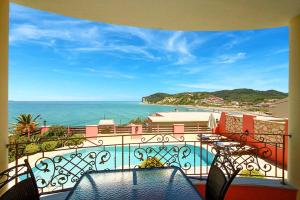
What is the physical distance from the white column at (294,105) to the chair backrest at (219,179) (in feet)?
5.59

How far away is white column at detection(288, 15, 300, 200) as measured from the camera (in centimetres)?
288

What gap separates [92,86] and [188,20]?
5314cm

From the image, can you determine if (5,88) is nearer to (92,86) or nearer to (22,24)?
(22,24)

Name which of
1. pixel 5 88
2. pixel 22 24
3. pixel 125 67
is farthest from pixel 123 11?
pixel 125 67

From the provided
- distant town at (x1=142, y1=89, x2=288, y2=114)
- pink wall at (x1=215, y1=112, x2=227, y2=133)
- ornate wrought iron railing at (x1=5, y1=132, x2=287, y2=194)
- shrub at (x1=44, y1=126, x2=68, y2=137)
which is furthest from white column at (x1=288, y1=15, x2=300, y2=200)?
shrub at (x1=44, y1=126, x2=68, y2=137)

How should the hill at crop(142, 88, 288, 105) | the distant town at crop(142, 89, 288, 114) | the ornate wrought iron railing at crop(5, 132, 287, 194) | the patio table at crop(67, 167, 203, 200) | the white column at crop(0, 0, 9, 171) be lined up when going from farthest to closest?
the hill at crop(142, 88, 288, 105) → the distant town at crop(142, 89, 288, 114) → the ornate wrought iron railing at crop(5, 132, 287, 194) → the white column at crop(0, 0, 9, 171) → the patio table at crop(67, 167, 203, 200)

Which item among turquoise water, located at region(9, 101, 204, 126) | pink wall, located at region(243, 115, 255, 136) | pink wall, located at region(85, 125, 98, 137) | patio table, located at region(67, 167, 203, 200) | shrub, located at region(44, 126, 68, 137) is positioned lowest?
turquoise water, located at region(9, 101, 204, 126)

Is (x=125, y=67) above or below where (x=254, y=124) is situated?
above

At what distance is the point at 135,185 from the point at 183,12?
2.27 m

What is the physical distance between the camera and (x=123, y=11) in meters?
2.82

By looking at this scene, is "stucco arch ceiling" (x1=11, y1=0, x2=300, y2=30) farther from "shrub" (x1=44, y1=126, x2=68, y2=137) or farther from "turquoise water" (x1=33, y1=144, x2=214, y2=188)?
"shrub" (x1=44, y1=126, x2=68, y2=137)

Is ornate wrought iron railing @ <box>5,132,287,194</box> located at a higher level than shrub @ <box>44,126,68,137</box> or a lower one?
higher

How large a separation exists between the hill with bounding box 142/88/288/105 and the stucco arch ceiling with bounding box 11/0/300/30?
473 inches

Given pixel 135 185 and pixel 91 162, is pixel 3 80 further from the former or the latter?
pixel 135 185
